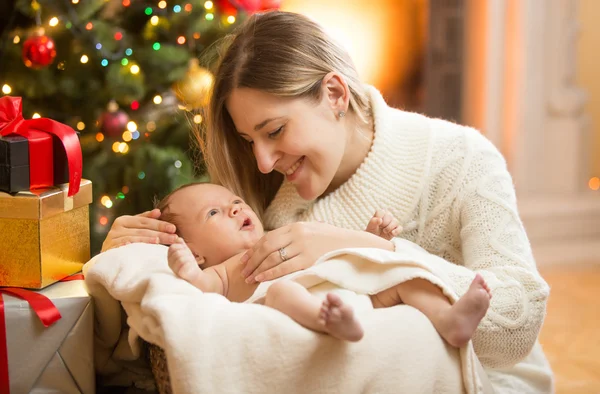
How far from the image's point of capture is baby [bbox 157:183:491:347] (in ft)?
4.09

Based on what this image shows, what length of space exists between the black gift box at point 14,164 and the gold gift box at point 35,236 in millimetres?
19

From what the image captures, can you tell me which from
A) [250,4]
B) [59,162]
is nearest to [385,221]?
[59,162]

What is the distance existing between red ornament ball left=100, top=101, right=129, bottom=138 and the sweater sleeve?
1234 millimetres

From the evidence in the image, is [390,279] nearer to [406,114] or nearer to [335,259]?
[335,259]

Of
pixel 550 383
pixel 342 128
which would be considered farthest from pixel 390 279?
pixel 550 383

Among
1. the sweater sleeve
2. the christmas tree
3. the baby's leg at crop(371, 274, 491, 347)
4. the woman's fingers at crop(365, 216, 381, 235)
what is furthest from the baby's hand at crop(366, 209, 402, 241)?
the christmas tree

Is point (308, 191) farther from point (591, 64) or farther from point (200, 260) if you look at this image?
point (591, 64)

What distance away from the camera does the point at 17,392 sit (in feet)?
4.85

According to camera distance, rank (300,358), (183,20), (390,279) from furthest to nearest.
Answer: (183,20)
(390,279)
(300,358)

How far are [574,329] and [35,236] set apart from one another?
2131mm

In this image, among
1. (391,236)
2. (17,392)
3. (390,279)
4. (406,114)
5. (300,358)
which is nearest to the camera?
(300,358)

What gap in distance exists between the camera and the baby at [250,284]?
4.09ft

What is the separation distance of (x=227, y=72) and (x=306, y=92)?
0.20 m

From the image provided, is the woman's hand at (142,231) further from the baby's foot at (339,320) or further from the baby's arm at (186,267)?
the baby's foot at (339,320)
